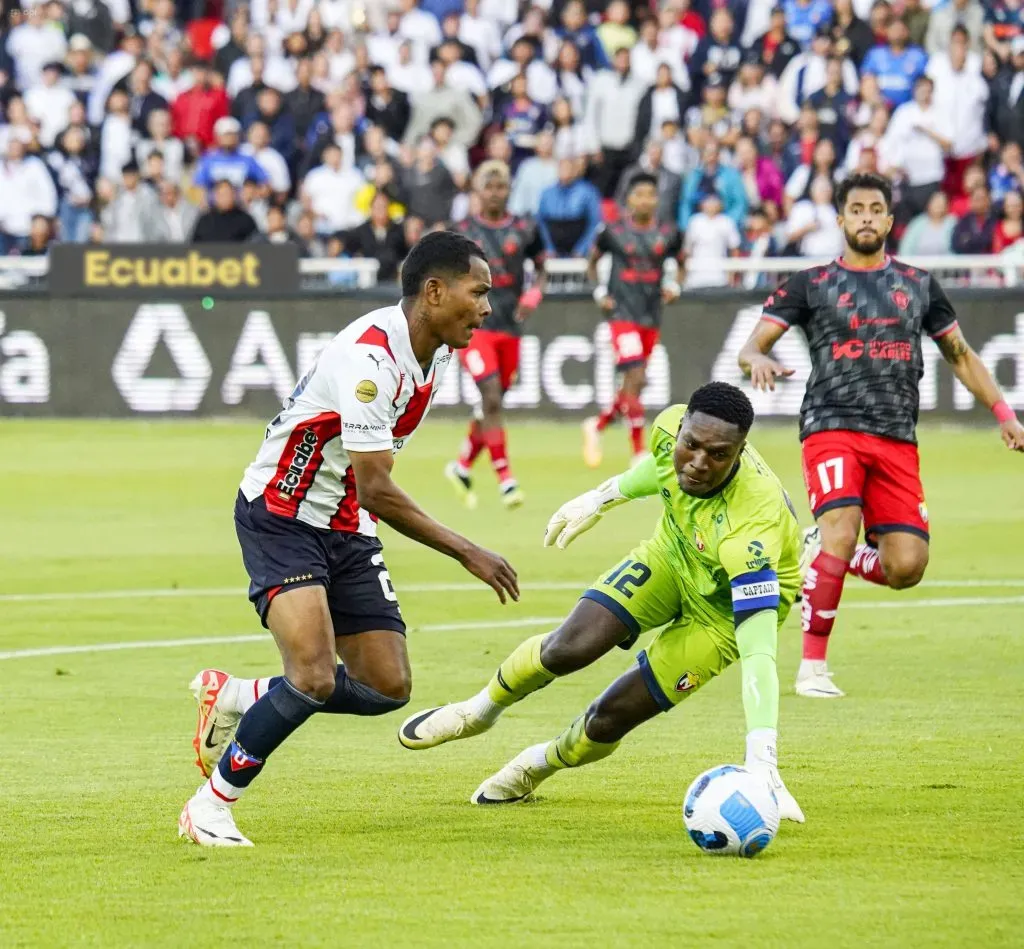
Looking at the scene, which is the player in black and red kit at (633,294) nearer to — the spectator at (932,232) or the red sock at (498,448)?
the red sock at (498,448)

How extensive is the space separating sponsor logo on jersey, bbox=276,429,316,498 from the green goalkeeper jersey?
117 cm

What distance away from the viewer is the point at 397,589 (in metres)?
13.1

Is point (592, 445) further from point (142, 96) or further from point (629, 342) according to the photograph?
point (142, 96)

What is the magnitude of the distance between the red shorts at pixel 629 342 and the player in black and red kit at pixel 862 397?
9538mm

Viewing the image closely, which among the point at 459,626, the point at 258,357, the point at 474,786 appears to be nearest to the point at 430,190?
the point at 258,357

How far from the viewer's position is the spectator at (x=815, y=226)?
914 inches

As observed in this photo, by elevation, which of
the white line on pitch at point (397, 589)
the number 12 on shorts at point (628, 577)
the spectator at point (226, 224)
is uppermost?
the number 12 on shorts at point (628, 577)

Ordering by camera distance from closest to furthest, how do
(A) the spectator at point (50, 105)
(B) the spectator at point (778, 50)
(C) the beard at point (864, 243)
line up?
(C) the beard at point (864, 243) → (B) the spectator at point (778, 50) → (A) the spectator at point (50, 105)

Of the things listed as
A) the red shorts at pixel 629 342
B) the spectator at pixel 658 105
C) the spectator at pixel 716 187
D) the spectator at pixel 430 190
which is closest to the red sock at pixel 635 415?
the red shorts at pixel 629 342

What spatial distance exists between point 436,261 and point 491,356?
1129 centimetres

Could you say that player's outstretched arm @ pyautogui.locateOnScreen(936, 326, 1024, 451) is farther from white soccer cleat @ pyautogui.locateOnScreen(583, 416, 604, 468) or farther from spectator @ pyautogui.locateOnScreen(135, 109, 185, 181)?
spectator @ pyautogui.locateOnScreen(135, 109, 185, 181)

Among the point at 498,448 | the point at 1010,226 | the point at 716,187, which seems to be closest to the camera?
the point at 498,448

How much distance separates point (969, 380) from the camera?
33.1 ft

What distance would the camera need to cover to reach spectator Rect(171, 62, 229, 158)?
26234 mm
